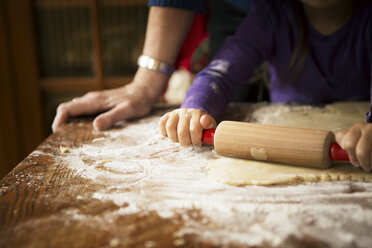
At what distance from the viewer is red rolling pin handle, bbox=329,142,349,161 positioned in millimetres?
628

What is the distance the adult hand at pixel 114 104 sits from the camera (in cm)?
103

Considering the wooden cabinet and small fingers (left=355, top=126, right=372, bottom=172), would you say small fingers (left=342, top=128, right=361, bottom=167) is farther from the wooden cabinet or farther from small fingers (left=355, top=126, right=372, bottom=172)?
the wooden cabinet

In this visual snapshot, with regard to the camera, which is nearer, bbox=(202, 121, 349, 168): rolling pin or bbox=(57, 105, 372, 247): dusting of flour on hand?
bbox=(57, 105, 372, 247): dusting of flour on hand

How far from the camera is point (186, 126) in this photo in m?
0.75

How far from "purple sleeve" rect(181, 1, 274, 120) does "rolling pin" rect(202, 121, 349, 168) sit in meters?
0.22

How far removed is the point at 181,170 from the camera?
684 mm

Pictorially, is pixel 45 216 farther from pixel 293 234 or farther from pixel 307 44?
pixel 307 44

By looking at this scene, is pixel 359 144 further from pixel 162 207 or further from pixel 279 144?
pixel 162 207

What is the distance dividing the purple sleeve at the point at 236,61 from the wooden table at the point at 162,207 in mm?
265

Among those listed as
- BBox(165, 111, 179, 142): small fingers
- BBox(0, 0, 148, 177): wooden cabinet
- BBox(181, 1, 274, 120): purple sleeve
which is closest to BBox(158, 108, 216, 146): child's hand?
BBox(165, 111, 179, 142): small fingers

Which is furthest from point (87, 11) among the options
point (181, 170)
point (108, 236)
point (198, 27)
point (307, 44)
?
point (108, 236)

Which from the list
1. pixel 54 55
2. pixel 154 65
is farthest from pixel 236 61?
pixel 54 55

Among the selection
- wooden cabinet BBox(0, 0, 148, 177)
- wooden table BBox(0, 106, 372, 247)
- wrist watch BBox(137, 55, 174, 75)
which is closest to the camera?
wooden table BBox(0, 106, 372, 247)

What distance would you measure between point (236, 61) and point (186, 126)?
0.40 metres
